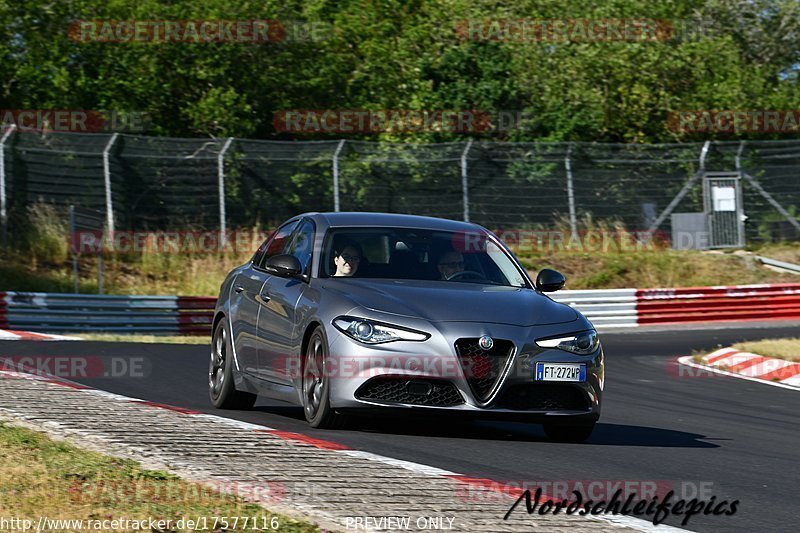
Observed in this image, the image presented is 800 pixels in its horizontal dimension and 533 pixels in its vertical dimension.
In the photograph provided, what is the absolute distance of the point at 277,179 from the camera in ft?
97.3

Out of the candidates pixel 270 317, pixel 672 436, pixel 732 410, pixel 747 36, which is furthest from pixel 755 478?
pixel 747 36

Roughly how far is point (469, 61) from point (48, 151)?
487 inches

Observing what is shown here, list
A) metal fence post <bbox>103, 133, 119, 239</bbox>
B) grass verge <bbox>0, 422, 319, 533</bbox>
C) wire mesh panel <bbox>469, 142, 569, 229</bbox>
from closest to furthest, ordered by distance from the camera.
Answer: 1. grass verge <bbox>0, 422, 319, 533</bbox>
2. metal fence post <bbox>103, 133, 119, 239</bbox>
3. wire mesh panel <bbox>469, 142, 569, 229</bbox>

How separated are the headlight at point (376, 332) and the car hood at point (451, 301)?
→ 12 cm

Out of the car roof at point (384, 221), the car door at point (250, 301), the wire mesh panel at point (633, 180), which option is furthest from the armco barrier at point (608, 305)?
the car roof at point (384, 221)

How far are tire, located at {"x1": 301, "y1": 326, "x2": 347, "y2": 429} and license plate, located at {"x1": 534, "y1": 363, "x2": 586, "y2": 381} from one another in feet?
4.35

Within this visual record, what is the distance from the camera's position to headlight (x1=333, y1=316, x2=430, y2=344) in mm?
8836

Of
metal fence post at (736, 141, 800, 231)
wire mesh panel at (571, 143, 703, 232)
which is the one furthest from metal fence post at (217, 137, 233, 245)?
metal fence post at (736, 141, 800, 231)

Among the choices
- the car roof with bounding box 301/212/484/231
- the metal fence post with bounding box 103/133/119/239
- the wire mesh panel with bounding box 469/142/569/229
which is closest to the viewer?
the car roof with bounding box 301/212/484/231

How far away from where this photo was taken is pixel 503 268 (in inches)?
411
